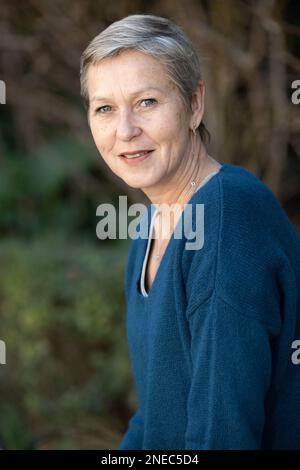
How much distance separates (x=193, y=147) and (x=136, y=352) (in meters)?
0.63

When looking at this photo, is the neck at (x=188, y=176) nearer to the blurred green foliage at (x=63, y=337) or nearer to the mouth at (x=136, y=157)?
the mouth at (x=136, y=157)

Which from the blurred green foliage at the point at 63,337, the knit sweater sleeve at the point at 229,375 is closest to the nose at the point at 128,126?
the knit sweater sleeve at the point at 229,375

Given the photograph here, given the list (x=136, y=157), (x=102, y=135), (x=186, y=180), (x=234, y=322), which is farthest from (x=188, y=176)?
(x=234, y=322)

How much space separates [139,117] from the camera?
192 centimetres

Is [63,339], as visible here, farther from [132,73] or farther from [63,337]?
[132,73]

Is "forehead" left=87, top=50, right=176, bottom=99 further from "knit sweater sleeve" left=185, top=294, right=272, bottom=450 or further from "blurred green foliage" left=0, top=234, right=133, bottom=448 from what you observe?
"blurred green foliage" left=0, top=234, right=133, bottom=448

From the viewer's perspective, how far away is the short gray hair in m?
1.86

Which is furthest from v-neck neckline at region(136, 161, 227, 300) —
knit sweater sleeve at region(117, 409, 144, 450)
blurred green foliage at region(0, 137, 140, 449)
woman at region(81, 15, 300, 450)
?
blurred green foliage at region(0, 137, 140, 449)

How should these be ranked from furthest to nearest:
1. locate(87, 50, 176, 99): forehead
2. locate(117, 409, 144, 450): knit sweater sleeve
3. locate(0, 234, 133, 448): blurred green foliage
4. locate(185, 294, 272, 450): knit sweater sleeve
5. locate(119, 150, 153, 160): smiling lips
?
1. locate(0, 234, 133, 448): blurred green foliage
2. locate(117, 409, 144, 450): knit sweater sleeve
3. locate(119, 150, 153, 160): smiling lips
4. locate(87, 50, 176, 99): forehead
5. locate(185, 294, 272, 450): knit sweater sleeve

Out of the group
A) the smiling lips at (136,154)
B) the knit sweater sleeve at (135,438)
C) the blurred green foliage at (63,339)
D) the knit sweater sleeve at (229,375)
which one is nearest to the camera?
the knit sweater sleeve at (229,375)

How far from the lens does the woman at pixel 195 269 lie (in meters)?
1.69

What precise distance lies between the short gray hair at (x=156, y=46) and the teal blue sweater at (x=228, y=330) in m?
0.27

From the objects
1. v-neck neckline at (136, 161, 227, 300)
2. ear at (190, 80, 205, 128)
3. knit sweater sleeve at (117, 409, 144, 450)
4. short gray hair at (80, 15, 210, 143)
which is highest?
short gray hair at (80, 15, 210, 143)

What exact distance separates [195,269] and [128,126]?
1.40 ft
